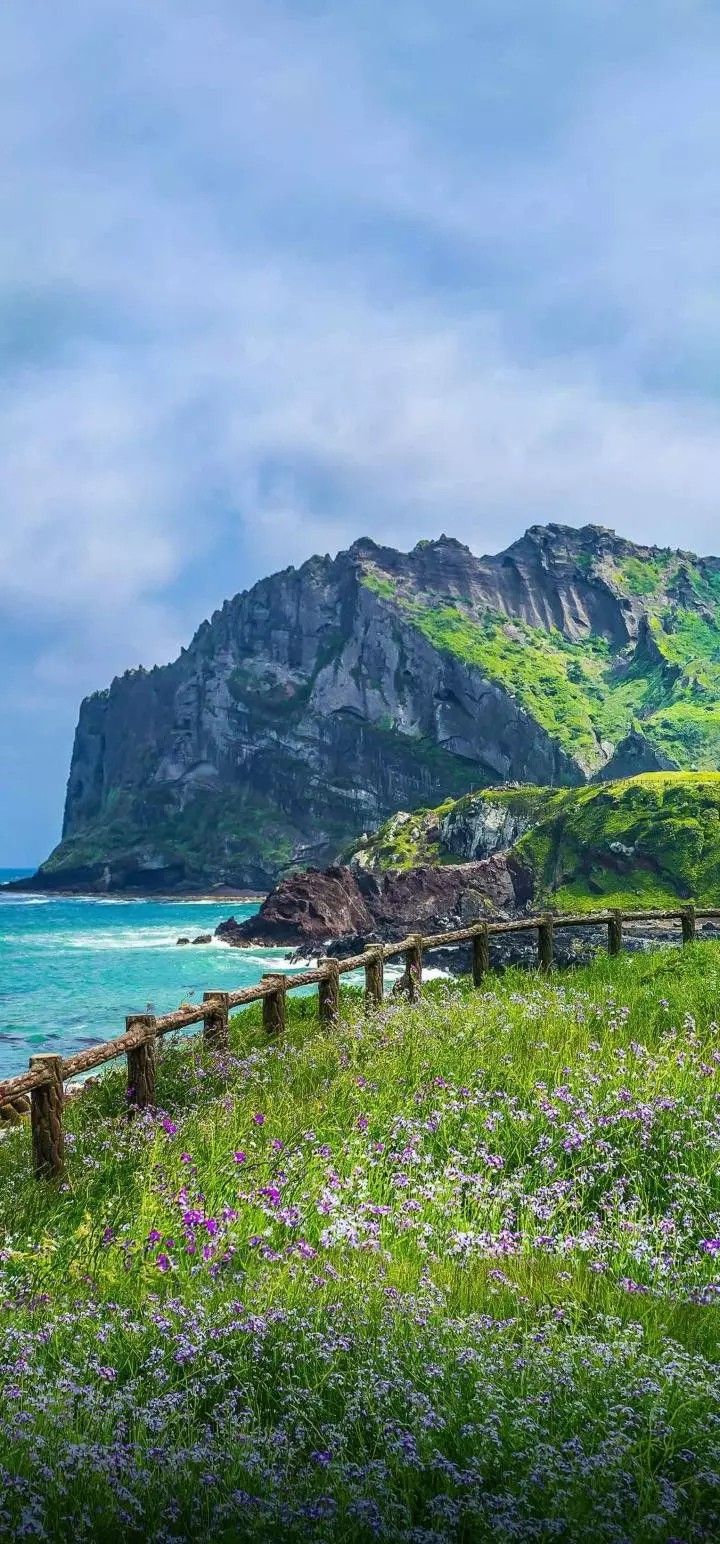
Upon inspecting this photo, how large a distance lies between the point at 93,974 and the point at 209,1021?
64816mm

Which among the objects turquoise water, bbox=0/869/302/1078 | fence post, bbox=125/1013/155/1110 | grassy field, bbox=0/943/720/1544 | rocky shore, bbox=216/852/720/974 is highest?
fence post, bbox=125/1013/155/1110

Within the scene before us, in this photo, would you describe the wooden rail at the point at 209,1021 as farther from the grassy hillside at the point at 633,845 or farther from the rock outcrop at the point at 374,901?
the rock outcrop at the point at 374,901

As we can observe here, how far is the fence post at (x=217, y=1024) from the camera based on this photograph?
12172mm

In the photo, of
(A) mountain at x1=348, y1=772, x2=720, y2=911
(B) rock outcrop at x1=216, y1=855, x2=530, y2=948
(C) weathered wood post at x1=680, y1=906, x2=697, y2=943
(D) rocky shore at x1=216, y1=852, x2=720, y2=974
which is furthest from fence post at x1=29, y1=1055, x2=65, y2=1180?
(B) rock outcrop at x1=216, y1=855, x2=530, y2=948

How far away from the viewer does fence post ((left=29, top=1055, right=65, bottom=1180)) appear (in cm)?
859

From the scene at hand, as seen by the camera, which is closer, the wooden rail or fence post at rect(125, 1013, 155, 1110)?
the wooden rail

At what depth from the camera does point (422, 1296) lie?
564cm

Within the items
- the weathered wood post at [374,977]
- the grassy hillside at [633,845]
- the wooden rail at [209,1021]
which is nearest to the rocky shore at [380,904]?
the grassy hillside at [633,845]

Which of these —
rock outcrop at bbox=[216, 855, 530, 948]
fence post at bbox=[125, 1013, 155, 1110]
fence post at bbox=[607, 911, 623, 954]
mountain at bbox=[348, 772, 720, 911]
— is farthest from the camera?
rock outcrop at bbox=[216, 855, 530, 948]

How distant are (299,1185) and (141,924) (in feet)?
467

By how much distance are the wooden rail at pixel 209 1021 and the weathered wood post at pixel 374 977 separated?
0.02 meters

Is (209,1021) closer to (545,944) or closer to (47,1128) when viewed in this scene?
(47,1128)

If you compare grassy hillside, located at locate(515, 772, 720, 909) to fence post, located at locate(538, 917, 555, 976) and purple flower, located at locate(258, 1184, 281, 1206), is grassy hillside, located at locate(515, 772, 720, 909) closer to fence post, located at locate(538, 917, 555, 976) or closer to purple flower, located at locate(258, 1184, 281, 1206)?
fence post, located at locate(538, 917, 555, 976)

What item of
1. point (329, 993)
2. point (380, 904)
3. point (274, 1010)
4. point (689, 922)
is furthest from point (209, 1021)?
point (380, 904)
